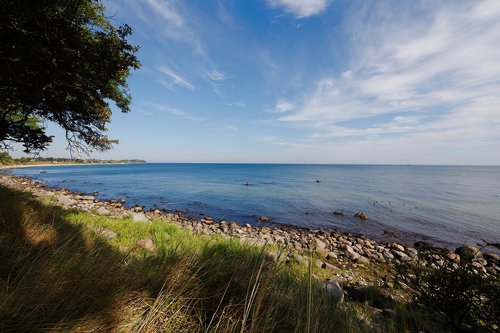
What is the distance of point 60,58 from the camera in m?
5.12

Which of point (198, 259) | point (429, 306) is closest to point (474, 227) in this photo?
point (429, 306)

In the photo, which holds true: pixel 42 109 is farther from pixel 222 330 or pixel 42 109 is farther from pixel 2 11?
pixel 222 330

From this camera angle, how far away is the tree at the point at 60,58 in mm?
4434

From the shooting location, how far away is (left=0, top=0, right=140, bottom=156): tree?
4434mm

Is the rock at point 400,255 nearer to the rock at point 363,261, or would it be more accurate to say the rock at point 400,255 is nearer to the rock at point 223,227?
the rock at point 363,261

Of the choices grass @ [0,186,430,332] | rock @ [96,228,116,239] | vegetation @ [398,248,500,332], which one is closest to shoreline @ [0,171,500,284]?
vegetation @ [398,248,500,332]

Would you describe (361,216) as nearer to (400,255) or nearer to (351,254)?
(400,255)

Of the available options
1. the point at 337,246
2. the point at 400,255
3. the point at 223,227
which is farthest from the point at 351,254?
the point at 223,227

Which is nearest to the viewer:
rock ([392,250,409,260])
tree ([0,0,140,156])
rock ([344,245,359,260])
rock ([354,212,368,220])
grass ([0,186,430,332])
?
grass ([0,186,430,332])

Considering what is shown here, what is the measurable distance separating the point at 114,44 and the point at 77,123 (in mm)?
4942

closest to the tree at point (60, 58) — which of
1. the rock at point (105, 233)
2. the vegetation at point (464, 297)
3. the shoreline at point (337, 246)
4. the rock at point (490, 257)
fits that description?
the rock at point (105, 233)

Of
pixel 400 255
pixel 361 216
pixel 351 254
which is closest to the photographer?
pixel 351 254

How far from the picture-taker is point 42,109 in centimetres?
762

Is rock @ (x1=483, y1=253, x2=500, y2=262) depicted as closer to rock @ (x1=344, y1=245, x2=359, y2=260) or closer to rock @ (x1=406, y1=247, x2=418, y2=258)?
rock @ (x1=406, y1=247, x2=418, y2=258)
